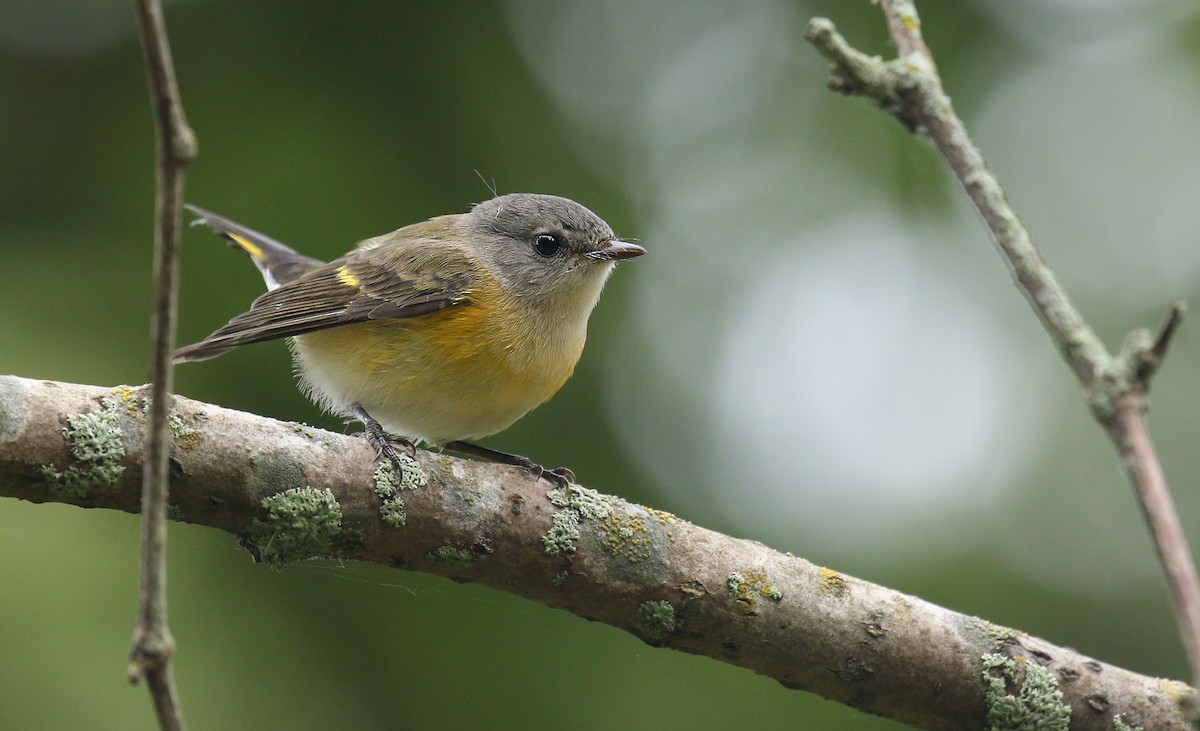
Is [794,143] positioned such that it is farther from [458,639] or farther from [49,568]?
[49,568]

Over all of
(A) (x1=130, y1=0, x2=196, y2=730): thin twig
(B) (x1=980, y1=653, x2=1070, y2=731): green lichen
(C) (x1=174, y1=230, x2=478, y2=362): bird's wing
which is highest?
(C) (x1=174, y1=230, x2=478, y2=362): bird's wing

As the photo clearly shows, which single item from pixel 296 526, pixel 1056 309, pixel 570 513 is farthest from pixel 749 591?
pixel 1056 309

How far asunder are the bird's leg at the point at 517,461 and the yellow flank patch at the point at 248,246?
166 centimetres

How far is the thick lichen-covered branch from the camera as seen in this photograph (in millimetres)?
3199

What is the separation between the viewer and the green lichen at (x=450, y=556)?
3.23m

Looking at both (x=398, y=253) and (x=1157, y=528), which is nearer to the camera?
(x=1157, y=528)

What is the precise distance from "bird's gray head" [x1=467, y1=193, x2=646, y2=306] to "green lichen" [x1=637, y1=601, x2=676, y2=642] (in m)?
1.82

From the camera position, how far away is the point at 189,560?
462 centimetres

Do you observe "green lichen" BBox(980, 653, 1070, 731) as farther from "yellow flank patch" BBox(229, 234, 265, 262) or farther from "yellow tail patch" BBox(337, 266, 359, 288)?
"yellow flank patch" BBox(229, 234, 265, 262)

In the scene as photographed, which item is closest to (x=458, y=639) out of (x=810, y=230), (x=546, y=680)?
(x=546, y=680)

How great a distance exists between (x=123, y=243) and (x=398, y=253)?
166 centimetres

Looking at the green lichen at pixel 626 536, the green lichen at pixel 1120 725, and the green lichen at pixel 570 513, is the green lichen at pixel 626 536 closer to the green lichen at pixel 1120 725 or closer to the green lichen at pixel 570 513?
the green lichen at pixel 570 513

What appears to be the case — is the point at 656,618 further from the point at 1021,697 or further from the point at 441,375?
the point at 441,375

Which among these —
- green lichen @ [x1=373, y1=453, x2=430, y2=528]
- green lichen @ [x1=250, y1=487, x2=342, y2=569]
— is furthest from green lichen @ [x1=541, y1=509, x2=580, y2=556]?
green lichen @ [x1=250, y1=487, x2=342, y2=569]
